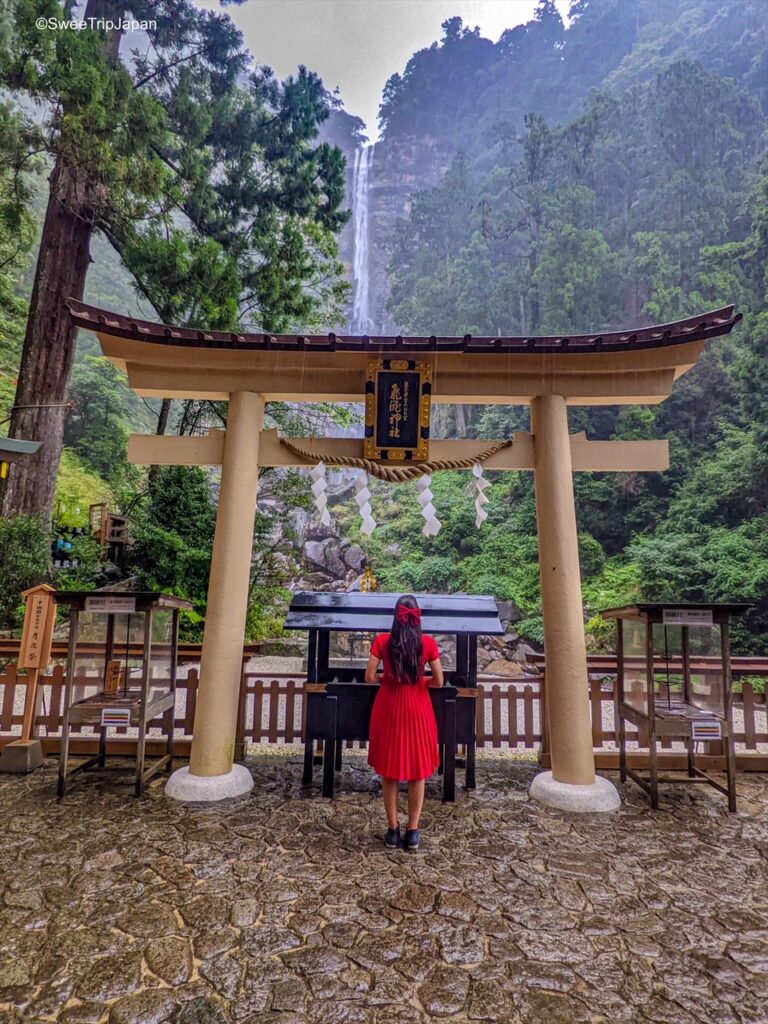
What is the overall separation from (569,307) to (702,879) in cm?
2367

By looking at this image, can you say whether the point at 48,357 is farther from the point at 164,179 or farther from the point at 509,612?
the point at 509,612

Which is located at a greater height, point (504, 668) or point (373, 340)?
point (373, 340)

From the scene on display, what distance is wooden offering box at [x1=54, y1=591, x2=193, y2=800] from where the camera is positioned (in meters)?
4.57

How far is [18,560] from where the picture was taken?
9742 millimetres

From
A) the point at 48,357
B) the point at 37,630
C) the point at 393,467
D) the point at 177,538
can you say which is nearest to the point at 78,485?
the point at 48,357

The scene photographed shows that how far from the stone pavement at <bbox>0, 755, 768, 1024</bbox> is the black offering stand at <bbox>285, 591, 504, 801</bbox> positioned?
0.47m

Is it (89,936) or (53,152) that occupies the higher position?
(53,152)

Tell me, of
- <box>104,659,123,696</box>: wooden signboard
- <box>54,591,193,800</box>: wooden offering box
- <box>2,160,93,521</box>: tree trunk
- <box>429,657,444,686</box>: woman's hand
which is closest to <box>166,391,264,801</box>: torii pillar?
<box>54,591,193,800</box>: wooden offering box

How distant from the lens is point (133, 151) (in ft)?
35.5

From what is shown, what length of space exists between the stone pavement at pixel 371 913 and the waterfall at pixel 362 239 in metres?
35.6

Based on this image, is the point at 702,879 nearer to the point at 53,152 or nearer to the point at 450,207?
the point at 53,152

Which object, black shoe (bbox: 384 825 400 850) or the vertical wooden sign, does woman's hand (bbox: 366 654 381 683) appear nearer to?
black shoe (bbox: 384 825 400 850)

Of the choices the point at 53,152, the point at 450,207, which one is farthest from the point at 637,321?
the point at 53,152

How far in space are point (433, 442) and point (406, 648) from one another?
2.36m
